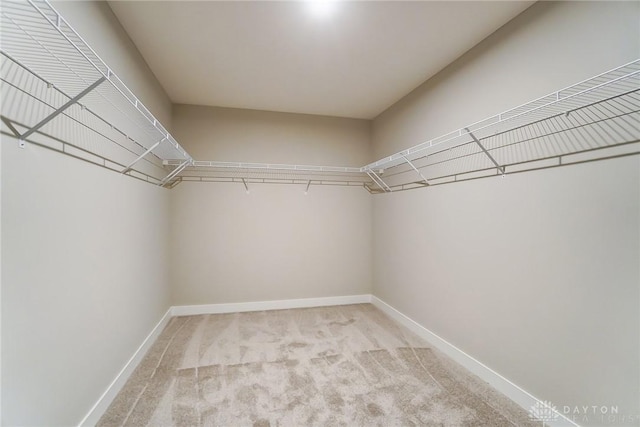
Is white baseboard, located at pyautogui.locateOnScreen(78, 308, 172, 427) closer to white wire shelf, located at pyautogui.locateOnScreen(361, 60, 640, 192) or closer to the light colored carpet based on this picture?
the light colored carpet

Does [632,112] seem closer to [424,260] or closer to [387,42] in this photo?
[387,42]

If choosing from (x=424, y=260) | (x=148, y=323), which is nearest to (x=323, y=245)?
(x=424, y=260)

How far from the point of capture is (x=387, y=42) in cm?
198

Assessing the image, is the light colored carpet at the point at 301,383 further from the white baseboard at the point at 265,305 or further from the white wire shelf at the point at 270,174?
the white wire shelf at the point at 270,174

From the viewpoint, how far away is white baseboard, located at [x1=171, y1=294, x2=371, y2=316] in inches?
122

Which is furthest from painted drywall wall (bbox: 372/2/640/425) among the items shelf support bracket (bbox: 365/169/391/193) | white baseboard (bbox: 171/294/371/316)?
white baseboard (bbox: 171/294/371/316)

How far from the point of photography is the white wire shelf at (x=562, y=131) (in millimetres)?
1216

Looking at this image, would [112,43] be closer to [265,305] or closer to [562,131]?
[562,131]

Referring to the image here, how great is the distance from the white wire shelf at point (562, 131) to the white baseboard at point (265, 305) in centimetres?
193

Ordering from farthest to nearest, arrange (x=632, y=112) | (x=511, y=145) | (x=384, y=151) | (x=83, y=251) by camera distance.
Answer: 1. (x=384, y=151)
2. (x=511, y=145)
3. (x=83, y=251)
4. (x=632, y=112)

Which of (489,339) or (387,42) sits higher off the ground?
Answer: (387,42)

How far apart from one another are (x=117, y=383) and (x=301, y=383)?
44.2 inches

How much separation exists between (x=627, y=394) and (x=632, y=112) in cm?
119

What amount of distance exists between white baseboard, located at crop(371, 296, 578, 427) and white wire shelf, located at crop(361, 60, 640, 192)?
129 cm
